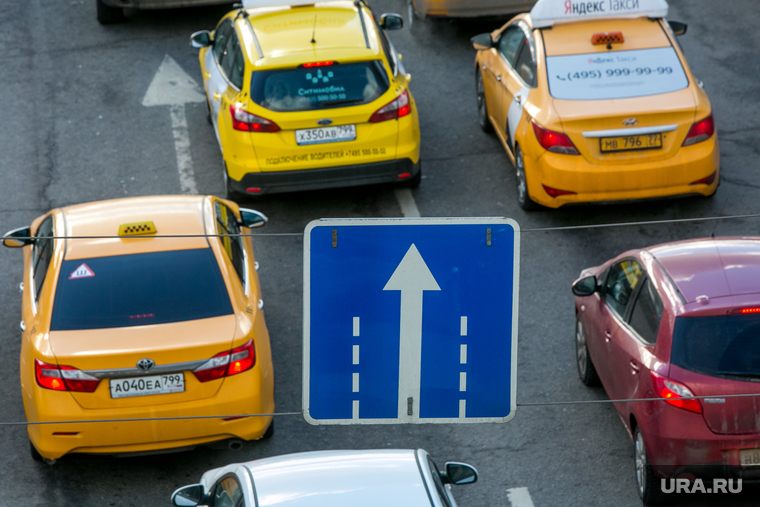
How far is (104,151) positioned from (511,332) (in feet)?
28.5

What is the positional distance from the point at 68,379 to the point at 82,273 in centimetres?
87

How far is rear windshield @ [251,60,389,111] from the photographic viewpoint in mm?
10367

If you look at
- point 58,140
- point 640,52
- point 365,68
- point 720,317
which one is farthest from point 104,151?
point 720,317

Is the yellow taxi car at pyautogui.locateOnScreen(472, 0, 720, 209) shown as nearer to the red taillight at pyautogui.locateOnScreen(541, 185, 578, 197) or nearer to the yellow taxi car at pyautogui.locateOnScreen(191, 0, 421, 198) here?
the red taillight at pyautogui.locateOnScreen(541, 185, 578, 197)

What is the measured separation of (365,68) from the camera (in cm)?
1048

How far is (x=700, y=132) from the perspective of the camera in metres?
10.1

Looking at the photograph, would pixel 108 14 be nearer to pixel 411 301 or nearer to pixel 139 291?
pixel 139 291

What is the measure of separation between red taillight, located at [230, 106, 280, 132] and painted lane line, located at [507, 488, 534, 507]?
15.3 feet

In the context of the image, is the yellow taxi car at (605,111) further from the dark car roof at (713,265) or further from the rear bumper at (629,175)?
the dark car roof at (713,265)

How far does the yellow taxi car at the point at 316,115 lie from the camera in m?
10.4

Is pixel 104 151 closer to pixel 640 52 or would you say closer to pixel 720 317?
pixel 640 52

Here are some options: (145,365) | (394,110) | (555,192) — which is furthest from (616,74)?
(145,365)

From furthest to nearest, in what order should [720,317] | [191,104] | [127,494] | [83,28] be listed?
[83,28]
[191,104]
[127,494]
[720,317]

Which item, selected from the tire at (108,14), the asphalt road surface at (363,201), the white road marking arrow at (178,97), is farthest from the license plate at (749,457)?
the tire at (108,14)
